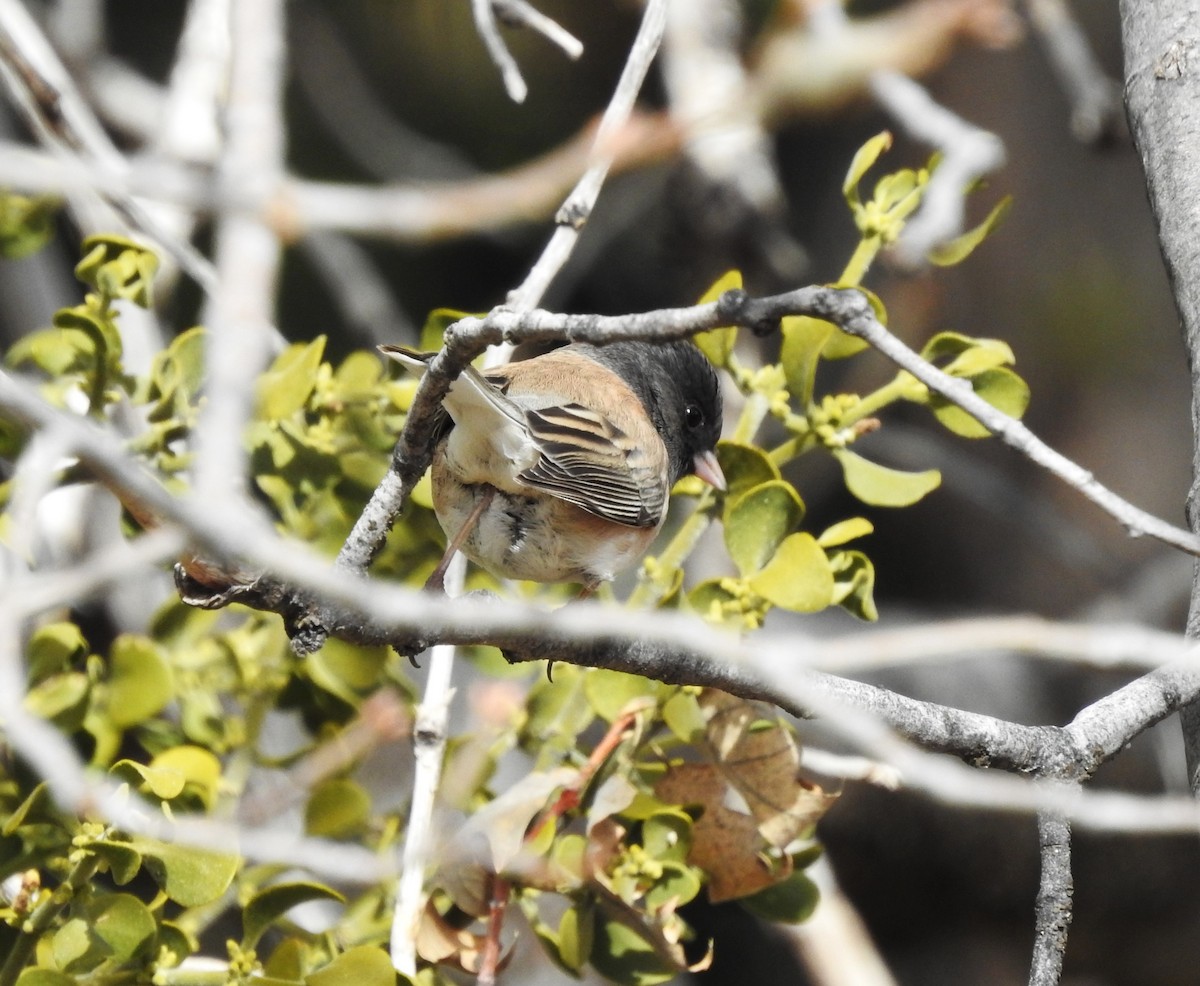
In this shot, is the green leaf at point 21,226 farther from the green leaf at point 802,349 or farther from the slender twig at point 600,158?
the green leaf at point 802,349

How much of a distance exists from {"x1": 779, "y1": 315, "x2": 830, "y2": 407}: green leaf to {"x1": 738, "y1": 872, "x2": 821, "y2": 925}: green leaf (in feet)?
1.64

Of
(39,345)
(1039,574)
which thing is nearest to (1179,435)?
(1039,574)

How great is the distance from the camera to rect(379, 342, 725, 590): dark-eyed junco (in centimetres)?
142

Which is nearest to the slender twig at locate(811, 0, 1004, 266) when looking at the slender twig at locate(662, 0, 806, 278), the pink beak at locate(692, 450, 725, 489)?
the slender twig at locate(662, 0, 806, 278)

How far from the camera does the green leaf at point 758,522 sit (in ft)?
3.89

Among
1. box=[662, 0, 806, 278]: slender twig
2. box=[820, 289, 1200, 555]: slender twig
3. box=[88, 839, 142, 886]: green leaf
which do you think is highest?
box=[662, 0, 806, 278]: slender twig

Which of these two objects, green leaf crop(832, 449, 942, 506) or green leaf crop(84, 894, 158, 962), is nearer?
green leaf crop(84, 894, 158, 962)

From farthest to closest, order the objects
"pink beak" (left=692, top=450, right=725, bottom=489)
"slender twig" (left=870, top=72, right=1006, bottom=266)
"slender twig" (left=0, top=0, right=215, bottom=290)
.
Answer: "slender twig" (left=870, top=72, right=1006, bottom=266) < "slender twig" (left=0, top=0, right=215, bottom=290) < "pink beak" (left=692, top=450, right=725, bottom=489)

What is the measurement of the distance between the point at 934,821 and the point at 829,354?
160cm

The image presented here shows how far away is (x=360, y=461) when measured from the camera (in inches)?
53.1

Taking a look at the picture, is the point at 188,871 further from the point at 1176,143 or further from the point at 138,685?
the point at 1176,143

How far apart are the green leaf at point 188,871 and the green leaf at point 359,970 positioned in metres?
0.11

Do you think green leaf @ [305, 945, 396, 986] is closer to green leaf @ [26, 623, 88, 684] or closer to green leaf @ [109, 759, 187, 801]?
green leaf @ [109, 759, 187, 801]

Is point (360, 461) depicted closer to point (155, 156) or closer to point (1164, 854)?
point (155, 156)
